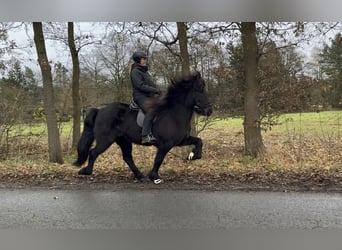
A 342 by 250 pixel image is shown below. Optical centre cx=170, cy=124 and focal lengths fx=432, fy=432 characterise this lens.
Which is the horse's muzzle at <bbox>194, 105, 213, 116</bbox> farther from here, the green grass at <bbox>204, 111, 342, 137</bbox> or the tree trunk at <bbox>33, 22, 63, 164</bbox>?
the tree trunk at <bbox>33, 22, 63, 164</bbox>

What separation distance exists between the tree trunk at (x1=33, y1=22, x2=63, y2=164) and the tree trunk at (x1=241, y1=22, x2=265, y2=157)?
18.1 feet

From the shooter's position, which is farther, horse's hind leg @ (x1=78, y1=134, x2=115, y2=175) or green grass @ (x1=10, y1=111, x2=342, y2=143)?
A: green grass @ (x1=10, y1=111, x2=342, y2=143)

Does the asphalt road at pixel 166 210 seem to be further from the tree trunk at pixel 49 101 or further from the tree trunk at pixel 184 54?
the tree trunk at pixel 49 101

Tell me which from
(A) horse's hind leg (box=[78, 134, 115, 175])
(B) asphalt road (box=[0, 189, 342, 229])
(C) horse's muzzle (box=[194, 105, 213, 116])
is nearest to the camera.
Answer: (B) asphalt road (box=[0, 189, 342, 229])

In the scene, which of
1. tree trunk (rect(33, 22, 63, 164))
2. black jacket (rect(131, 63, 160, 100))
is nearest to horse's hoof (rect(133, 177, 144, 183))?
black jacket (rect(131, 63, 160, 100))

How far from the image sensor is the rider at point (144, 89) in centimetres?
739

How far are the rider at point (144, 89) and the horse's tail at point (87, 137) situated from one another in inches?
40.7

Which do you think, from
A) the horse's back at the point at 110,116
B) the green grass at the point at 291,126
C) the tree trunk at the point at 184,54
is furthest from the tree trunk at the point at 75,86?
the horse's back at the point at 110,116

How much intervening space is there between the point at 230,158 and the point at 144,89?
516 cm

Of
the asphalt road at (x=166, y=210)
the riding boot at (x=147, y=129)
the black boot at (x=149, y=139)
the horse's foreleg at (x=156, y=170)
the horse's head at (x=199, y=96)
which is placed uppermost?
the horse's head at (x=199, y=96)

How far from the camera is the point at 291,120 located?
40.5 ft

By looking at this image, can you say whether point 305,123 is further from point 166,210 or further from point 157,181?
point 166,210

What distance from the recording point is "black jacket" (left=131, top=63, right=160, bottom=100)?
7.38m

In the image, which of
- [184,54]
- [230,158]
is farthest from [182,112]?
[230,158]
